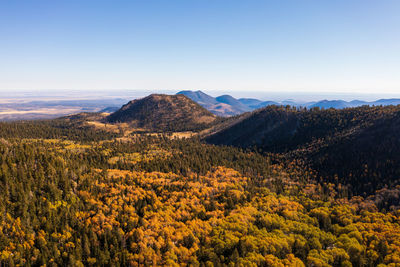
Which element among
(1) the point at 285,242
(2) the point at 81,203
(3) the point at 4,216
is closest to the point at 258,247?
(1) the point at 285,242

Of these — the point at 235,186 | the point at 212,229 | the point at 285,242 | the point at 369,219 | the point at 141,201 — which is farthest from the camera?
the point at 235,186

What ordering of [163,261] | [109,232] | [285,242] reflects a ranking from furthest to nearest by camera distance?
[109,232] < [285,242] < [163,261]

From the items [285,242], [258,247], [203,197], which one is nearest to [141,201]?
[203,197]

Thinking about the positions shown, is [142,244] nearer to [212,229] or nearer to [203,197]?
[212,229]

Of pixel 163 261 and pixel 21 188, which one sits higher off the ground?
pixel 21 188

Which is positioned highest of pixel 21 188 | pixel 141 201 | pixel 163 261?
pixel 21 188

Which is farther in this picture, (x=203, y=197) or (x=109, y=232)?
(x=203, y=197)

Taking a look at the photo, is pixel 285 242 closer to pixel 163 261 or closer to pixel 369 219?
pixel 163 261
